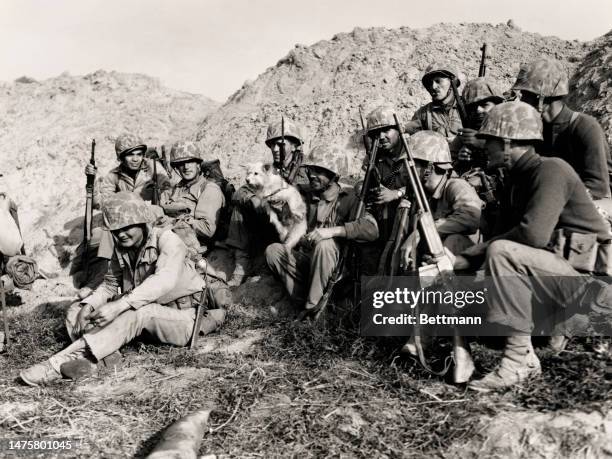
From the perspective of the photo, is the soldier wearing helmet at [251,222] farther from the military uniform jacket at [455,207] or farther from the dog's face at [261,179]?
the military uniform jacket at [455,207]

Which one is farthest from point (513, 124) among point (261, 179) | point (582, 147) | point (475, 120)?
point (261, 179)

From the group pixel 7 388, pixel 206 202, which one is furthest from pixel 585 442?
pixel 206 202

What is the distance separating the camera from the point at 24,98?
15.8 metres

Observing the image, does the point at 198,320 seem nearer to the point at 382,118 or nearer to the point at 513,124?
the point at 382,118

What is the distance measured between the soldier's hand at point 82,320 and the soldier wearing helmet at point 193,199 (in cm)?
189

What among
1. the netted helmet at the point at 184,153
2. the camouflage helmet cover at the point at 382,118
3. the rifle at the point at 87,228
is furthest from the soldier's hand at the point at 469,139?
the rifle at the point at 87,228

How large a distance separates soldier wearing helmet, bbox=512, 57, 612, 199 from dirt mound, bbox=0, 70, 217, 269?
7.12 meters

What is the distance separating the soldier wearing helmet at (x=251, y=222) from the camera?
336 inches

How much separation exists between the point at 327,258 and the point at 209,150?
18.6ft

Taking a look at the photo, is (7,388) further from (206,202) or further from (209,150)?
(209,150)

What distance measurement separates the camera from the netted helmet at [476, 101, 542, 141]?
203 inches

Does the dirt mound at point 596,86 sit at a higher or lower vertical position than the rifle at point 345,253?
higher

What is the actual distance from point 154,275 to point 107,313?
55 cm

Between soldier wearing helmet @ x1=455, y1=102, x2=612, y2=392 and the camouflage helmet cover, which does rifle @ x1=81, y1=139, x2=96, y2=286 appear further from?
soldier wearing helmet @ x1=455, y1=102, x2=612, y2=392
